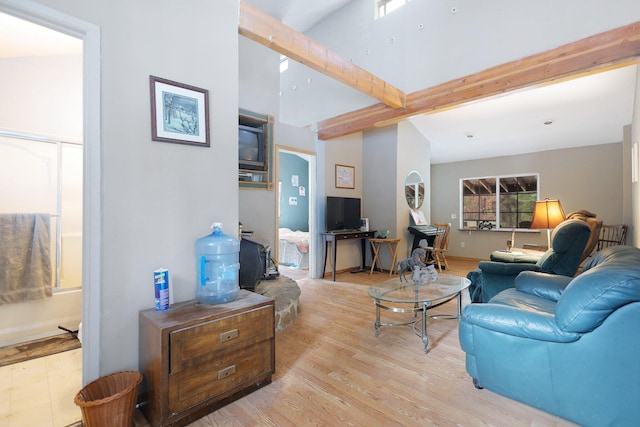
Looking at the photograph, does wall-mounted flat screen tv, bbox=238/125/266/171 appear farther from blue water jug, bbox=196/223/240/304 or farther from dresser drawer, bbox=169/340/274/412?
dresser drawer, bbox=169/340/274/412

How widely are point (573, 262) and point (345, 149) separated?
3827 millimetres

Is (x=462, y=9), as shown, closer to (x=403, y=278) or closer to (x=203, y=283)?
(x=403, y=278)

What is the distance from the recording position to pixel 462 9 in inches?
148

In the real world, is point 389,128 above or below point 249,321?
above

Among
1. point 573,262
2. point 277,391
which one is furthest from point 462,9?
point 277,391

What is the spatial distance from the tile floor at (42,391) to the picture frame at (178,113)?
1.68 meters

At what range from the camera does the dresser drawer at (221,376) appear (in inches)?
62.2

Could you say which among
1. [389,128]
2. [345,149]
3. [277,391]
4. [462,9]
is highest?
[462,9]

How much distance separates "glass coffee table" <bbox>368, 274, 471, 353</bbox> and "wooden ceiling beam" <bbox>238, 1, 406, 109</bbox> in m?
2.38

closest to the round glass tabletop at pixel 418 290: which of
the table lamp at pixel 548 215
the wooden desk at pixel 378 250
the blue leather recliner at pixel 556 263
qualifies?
the blue leather recliner at pixel 556 263

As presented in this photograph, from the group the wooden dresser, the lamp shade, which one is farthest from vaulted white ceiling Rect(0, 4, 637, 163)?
the wooden dresser

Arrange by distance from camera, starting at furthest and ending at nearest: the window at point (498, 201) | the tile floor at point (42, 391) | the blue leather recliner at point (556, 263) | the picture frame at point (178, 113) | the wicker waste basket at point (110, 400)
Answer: the window at point (498, 201) → the blue leather recliner at point (556, 263) → the picture frame at point (178, 113) → the tile floor at point (42, 391) → the wicker waste basket at point (110, 400)

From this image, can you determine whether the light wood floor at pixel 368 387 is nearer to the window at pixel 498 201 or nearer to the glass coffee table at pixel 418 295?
the glass coffee table at pixel 418 295

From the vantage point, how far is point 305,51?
3.02 metres
